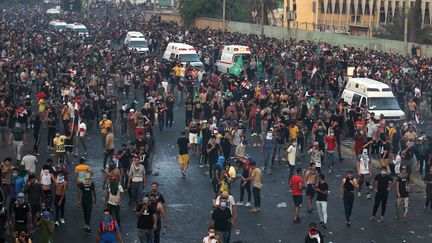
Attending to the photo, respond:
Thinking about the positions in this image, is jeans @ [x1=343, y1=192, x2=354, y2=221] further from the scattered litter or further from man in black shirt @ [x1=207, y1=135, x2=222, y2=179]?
man in black shirt @ [x1=207, y1=135, x2=222, y2=179]

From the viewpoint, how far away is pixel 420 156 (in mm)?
24984

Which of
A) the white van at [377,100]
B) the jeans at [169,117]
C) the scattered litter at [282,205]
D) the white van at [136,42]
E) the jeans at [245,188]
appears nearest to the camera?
the jeans at [245,188]

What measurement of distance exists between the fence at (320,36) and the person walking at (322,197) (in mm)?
35034

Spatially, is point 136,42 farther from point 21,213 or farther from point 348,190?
point 21,213

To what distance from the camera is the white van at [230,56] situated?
156 feet

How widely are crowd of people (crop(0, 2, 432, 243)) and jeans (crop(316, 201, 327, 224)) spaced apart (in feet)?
0.07

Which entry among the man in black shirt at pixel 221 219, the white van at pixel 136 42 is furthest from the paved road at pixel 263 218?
the white van at pixel 136 42

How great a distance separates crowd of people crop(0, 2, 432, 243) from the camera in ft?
62.4

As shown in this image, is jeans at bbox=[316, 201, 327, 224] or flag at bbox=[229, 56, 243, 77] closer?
jeans at bbox=[316, 201, 327, 224]

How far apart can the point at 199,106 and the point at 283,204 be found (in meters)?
10.4

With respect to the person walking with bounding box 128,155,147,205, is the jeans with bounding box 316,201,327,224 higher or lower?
lower

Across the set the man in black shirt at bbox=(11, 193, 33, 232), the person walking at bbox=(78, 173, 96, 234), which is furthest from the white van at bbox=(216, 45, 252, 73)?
the man in black shirt at bbox=(11, 193, 33, 232)

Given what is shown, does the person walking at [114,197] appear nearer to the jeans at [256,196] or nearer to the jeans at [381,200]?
the jeans at [256,196]

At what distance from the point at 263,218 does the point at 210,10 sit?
2736 inches
